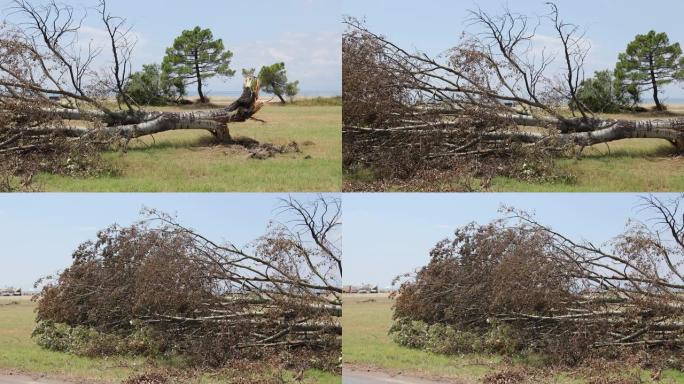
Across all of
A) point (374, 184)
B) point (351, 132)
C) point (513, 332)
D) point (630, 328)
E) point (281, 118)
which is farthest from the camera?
point (281, 118)

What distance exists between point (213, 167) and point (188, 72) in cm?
608

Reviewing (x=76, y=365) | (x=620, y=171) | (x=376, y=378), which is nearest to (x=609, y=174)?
(x=620, y=171)

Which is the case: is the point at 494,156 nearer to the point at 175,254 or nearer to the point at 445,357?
the point at 445,357

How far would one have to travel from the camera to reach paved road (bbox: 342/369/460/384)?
679 centimetres

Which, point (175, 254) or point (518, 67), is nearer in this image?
point (175, 254)

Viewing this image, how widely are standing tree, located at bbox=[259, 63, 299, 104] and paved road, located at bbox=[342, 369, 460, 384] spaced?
807 centimetres

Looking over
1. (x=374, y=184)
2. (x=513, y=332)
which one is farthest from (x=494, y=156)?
(x=513, y=332)

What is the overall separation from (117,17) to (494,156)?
5424 mm

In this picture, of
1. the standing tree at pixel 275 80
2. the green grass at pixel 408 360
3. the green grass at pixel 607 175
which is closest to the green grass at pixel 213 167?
the green grass at pixel 607 175

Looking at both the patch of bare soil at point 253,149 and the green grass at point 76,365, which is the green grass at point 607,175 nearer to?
the patch of bare soil at point 253,149

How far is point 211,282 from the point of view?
7242 millimetres

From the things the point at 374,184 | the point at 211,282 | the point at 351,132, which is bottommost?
the point at 211,282

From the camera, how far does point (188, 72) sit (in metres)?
13.6

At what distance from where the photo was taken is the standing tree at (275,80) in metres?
13.9
